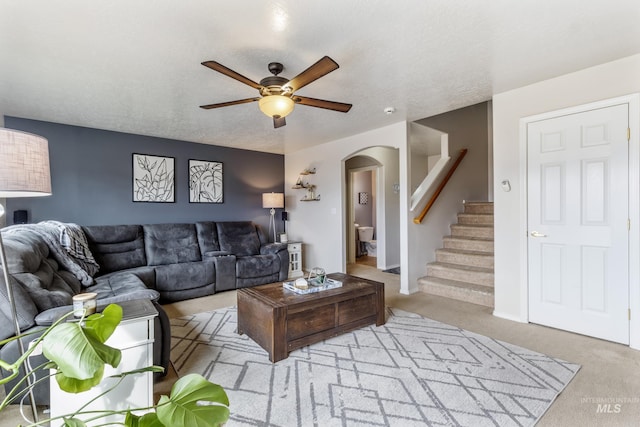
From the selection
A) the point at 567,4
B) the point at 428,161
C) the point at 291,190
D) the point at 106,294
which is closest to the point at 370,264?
the point at 291,190

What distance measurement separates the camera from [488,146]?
219 inches

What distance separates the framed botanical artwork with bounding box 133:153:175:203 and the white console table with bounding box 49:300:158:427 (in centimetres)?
357

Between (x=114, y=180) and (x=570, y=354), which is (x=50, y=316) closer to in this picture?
(x=114, y=180)

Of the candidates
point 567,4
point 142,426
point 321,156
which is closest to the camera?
point 142,426

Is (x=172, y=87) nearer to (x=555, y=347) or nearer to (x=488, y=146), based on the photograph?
(x=555, y=347)

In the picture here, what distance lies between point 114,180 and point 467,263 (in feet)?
16.8

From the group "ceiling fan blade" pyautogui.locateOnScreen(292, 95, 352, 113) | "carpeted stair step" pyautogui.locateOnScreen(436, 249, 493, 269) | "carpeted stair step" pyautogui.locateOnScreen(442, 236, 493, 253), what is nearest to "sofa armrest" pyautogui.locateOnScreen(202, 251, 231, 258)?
"ceiling fan blade" pyautogui.locateOnScreen(292, 95, 352, 113)

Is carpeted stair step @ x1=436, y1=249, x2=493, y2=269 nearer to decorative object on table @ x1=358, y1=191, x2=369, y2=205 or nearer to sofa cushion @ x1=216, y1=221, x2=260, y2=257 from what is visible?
sofa cushion @ x1=216, y1=221, x2=260, y2=257

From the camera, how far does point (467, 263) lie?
4242mm

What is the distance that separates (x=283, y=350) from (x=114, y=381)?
117cm

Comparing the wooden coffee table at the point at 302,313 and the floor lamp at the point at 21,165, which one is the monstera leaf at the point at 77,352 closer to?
the floor lamp at the point at 21,165

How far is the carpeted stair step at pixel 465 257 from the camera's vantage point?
4039 mm

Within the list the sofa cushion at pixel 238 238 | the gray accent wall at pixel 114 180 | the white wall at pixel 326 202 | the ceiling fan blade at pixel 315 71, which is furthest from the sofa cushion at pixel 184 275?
the ceiling fan blade at pixel 315 71

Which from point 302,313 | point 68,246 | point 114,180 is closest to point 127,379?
point 302,313
